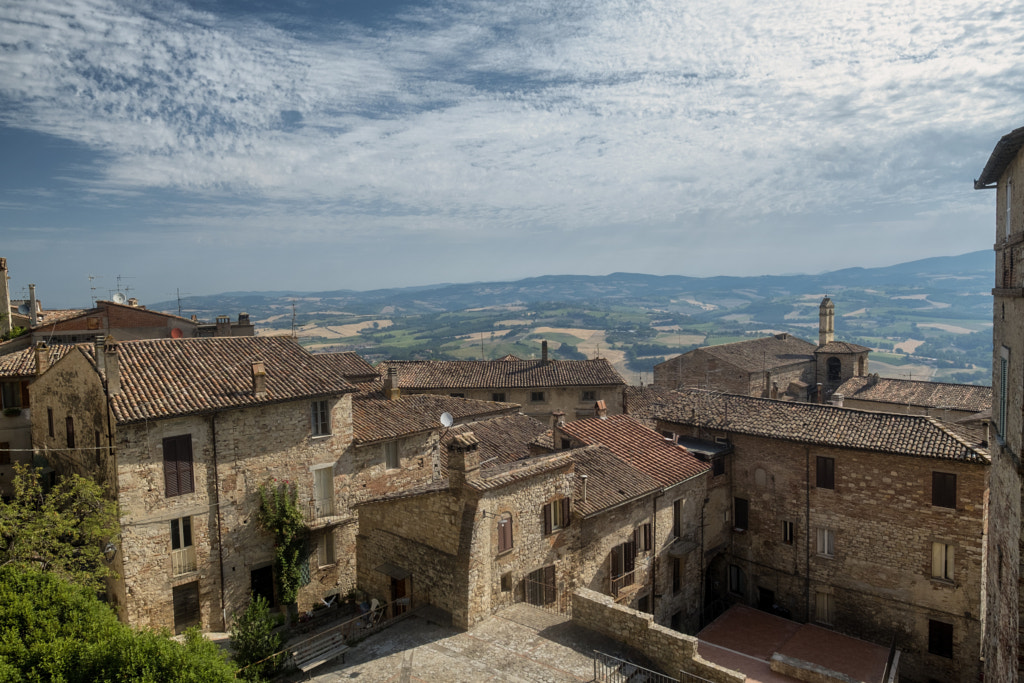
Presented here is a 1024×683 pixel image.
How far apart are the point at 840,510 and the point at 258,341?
27594 mm

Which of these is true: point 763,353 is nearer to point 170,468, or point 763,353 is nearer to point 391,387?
point 391,387

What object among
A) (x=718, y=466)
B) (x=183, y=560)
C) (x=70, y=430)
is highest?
(x=70, y=430)

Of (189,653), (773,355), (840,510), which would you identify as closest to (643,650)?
(189,653)

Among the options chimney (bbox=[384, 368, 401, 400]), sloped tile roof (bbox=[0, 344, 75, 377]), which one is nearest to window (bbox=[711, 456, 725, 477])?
chimney (bbox=[384, 368, 401, 400])

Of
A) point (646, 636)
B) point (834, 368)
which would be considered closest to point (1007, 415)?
point (646, 636)

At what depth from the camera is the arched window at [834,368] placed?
6875cm

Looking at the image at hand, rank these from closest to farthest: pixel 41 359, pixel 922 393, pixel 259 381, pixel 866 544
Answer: pixel 259 381 → pixel 866 544 → pixel 41 359 → pixel 922 393

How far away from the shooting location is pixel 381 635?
20.6 metres

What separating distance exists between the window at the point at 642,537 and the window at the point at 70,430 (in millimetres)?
22392

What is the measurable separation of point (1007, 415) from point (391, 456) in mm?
22760

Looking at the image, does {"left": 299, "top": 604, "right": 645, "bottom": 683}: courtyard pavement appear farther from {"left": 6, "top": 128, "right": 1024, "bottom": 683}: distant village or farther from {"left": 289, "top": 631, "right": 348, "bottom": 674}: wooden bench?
{"left": 6, "top": 128, "right": 1024, "bottom": 683}: distant village

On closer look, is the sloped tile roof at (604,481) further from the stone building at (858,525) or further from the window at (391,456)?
the window at (391,456)

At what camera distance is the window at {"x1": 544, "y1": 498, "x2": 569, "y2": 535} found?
74.7 ft

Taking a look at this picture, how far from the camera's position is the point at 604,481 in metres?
25.7
